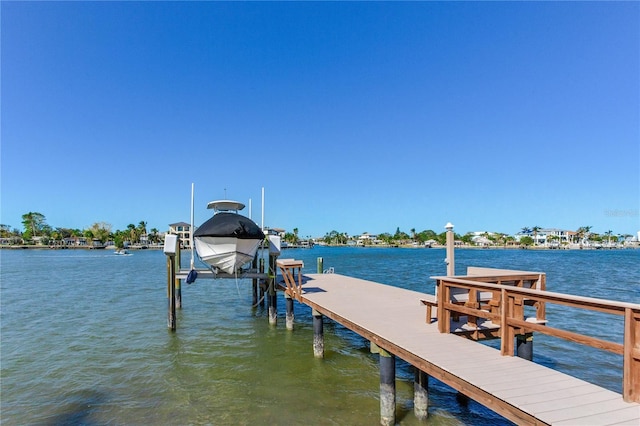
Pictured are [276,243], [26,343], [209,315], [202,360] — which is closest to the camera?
[202,360]

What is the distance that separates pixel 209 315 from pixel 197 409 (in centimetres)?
918

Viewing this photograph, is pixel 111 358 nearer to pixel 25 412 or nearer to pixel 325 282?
pixel 25 412

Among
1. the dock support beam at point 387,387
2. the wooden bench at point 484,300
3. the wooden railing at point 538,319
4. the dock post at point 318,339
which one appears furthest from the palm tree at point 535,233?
the dock support beam at point 387,387

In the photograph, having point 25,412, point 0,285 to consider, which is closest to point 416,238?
point 0,285

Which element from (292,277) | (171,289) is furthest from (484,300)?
(171,289)

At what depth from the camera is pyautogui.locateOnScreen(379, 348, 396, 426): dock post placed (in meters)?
5.82

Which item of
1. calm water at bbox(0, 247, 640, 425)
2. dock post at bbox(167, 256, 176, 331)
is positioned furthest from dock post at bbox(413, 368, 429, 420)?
dock post at bbox(167, 256, 176, 331)

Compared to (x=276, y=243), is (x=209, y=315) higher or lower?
lower

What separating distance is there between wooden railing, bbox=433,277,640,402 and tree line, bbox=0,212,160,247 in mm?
128534

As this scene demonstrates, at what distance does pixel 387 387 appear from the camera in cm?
586

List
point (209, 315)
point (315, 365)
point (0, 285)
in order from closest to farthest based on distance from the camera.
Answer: point (315, 365)
point (209, 315)
point (0, 285)

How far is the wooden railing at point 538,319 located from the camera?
11.7ft

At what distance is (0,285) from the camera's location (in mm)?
25531

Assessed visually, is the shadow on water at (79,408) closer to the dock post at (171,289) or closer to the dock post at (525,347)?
the dock post at (171,289)
